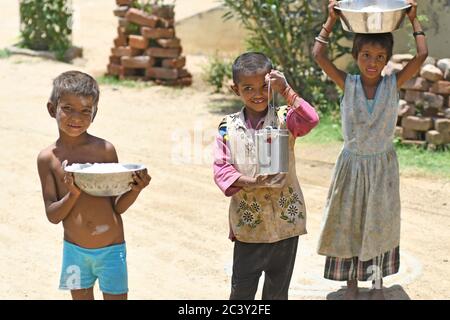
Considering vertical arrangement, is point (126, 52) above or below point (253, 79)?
below

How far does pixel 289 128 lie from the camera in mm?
3506

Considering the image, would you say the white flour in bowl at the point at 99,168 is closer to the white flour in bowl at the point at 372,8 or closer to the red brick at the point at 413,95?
the white flour in bowl at the point at 372,8

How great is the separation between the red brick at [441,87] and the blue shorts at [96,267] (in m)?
4.35

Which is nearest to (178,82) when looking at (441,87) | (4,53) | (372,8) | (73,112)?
(4,53)

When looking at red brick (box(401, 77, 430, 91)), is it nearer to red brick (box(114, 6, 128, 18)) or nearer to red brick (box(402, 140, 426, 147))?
red brick (box(402, 140, 426, 147))

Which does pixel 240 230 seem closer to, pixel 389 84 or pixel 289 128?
pixel 289 128

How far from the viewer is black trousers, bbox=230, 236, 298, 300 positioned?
3.59 meters

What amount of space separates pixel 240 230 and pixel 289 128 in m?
0.45

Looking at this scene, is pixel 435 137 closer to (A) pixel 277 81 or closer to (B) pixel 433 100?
(B) pixel 433 100

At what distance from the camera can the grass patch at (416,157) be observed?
21.9ft

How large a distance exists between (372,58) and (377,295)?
1128 mm

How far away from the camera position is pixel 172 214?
5.69 meters

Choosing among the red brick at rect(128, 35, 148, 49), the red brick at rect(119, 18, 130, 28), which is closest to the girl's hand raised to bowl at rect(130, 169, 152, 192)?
the red brick at rect(128, 35, 148, 49)

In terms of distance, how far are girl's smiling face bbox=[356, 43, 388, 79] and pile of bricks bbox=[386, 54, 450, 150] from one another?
3.19m
